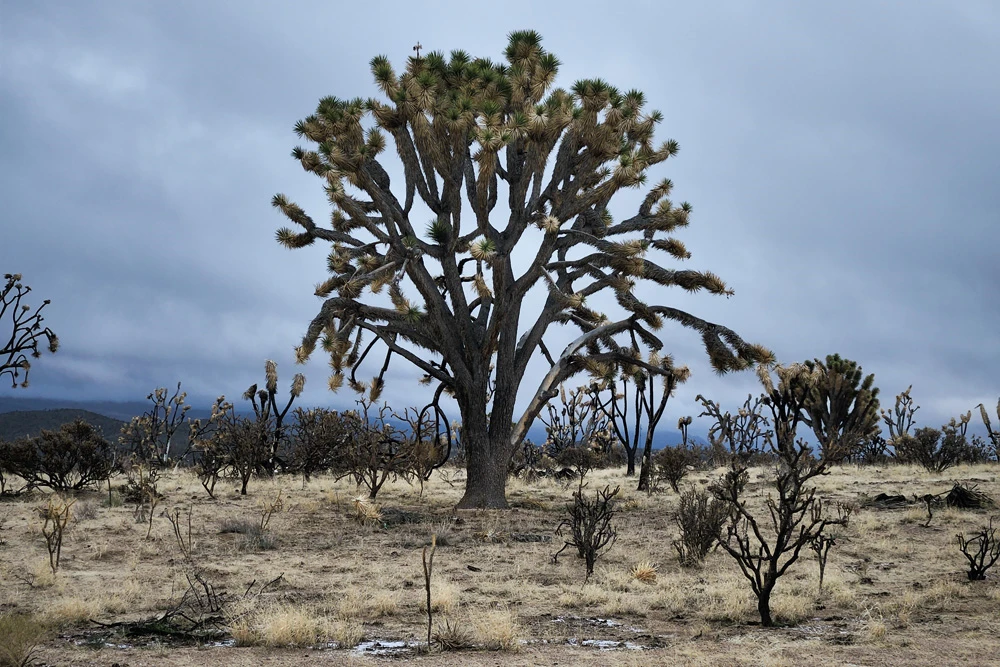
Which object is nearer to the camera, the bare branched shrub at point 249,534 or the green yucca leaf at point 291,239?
the bare branched shrub at point 249,534

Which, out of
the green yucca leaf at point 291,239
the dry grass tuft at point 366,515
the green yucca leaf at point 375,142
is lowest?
the dry grass tuft at point 366,515

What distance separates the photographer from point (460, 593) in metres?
8.16

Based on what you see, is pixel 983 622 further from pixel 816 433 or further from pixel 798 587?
pixel 816 433

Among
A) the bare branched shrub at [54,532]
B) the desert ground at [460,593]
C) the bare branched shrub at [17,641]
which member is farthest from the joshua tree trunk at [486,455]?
the bare branched shrub at [17,641]

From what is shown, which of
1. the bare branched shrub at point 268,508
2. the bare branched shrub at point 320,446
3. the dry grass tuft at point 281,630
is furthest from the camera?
the bare branched shrub at point 320,446

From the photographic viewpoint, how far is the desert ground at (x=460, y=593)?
6.11m

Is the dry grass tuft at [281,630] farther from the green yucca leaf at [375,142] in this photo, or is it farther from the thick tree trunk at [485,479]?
the green yucca leaf at [375,142]

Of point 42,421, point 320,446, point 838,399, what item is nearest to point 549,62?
point 320,446

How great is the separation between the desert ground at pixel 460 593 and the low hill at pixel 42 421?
170ft

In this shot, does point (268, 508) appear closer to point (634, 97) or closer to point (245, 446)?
point (245, 446)

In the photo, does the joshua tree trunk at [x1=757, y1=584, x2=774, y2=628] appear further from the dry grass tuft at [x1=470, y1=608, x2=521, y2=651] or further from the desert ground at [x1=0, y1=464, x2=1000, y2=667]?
the dry grass tuft at [x1=470, y1=608, x2=521, y2=651]

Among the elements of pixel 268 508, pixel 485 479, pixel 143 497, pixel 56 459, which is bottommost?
pixel 268 508

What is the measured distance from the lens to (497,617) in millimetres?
6711

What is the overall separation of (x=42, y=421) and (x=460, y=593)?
6612 cm
